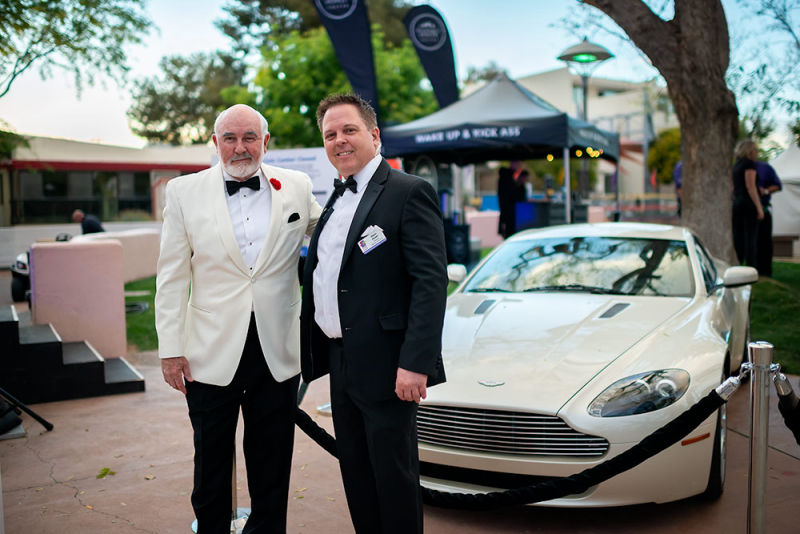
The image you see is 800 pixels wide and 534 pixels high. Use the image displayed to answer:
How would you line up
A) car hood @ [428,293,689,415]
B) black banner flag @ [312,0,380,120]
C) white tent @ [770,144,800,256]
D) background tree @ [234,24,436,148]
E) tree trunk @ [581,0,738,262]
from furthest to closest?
background tree @ [234,24,436,148], white tent @ [770,144,800,256], black banner flag @ [312,0,380,120], tree trunk @ [581,0,738,262], car hood @ [428,293,689,415]

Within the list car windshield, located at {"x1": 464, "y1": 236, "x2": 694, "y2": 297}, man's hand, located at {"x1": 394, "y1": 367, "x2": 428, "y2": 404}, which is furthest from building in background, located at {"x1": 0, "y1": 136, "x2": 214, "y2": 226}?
man's hand, located at {"x1": 394, "y1": 367, "x2": 428, "y2": 404}

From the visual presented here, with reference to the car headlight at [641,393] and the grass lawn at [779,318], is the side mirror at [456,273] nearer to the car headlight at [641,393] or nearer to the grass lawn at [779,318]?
the car headlight at [641,393]

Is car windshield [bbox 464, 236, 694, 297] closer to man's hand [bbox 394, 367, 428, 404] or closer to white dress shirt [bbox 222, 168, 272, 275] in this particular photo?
white dress shirt [bbox 222, 168, 272, 275]

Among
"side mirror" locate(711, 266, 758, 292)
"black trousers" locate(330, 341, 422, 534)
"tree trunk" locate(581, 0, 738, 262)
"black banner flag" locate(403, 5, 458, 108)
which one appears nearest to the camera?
"black trousers" locate(330, 341, 422, 534)

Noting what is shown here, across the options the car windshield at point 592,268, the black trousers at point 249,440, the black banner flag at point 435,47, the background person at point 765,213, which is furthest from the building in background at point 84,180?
the black trousers at point 249,440

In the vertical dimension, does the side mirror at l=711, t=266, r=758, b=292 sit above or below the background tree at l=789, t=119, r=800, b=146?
below

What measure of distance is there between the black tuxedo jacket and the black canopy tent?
858 cm

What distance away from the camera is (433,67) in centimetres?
1438

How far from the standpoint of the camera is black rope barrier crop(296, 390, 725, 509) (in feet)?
9.72

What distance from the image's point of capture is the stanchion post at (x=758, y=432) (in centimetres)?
278

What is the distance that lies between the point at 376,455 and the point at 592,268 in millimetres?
2894

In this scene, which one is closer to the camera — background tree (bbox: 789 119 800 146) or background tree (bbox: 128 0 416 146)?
background tree (bbox: 789 119 800 146)

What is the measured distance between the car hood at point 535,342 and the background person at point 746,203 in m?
6.63

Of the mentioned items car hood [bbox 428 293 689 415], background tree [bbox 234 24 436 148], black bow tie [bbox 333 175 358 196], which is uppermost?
background tree [bbox 234 24 436 148]
